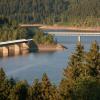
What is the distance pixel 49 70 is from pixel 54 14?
56783 mm

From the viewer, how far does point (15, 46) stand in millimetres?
43750

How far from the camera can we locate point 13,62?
3275 centimetres

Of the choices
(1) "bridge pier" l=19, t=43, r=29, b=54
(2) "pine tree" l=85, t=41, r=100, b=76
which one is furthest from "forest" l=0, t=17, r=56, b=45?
(2) "pine tree" l=85, t=41, r=100, b=76

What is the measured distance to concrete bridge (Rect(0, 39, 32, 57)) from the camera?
137ft

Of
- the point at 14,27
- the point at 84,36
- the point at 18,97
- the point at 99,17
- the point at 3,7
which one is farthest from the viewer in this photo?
the point at 3,7

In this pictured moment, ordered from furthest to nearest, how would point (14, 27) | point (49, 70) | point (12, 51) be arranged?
point (14, 27) → point (12, 51) → point (49, 70)

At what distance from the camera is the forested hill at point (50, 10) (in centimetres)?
7794

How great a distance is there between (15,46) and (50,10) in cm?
4430

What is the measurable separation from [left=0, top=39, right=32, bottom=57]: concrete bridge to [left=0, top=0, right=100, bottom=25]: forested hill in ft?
94.0

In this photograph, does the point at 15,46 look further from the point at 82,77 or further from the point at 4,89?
the point at 4,89

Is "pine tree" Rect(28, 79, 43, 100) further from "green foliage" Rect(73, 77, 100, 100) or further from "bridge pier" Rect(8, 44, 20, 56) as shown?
"bridge pier" Rect(8, 44, 20, 56)

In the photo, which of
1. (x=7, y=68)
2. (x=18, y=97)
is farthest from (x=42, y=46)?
(x=18, y=97)

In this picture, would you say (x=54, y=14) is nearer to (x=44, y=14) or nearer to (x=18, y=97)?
(x=44, y=14)

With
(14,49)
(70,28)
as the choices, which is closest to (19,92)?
(14,49)
